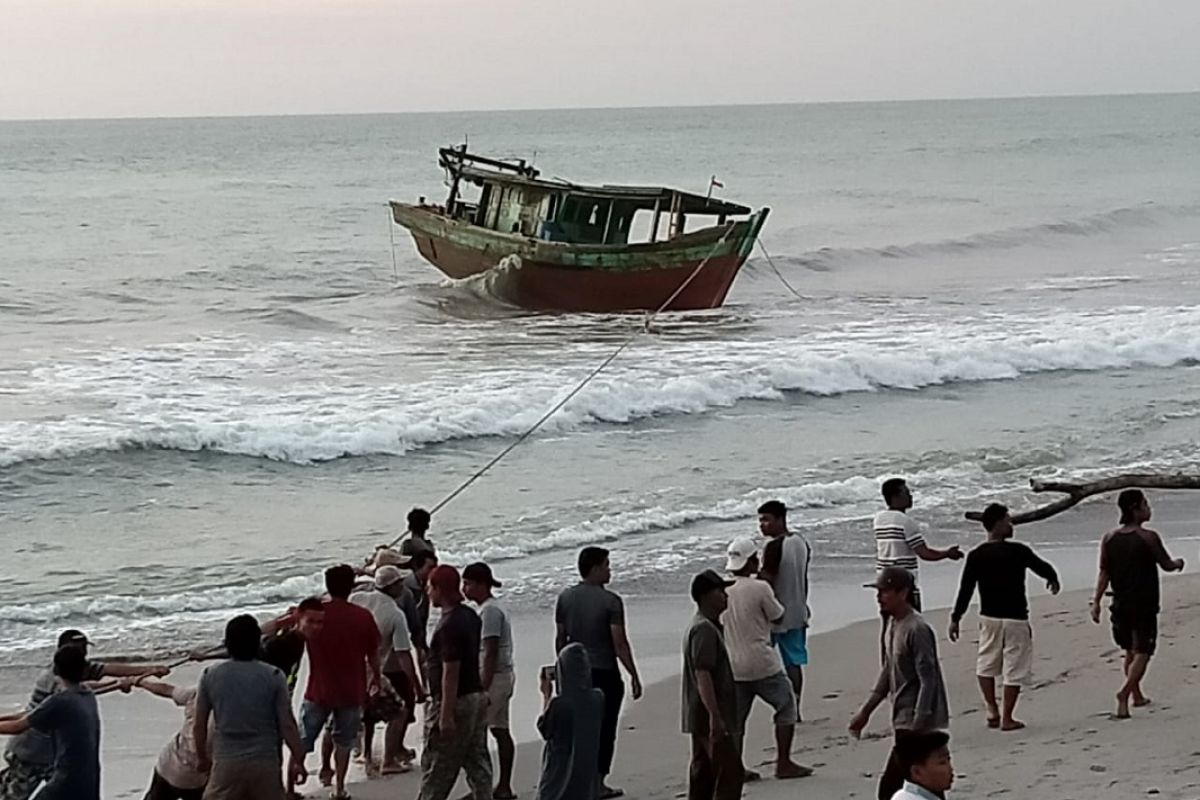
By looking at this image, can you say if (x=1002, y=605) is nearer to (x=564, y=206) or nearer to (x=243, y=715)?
(x=243, y=715)

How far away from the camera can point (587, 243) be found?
96.3 feet

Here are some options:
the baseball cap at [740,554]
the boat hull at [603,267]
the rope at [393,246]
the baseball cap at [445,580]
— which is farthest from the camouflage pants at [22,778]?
the rope at [393,246]

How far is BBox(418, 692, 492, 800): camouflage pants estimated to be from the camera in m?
7.12

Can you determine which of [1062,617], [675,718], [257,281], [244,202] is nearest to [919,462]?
[1062,617]

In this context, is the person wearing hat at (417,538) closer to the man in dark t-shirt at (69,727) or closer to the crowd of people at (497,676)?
the crowd of people at (497,676)

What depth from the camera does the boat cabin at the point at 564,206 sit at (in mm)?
28406

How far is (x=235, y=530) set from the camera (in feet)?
49.3

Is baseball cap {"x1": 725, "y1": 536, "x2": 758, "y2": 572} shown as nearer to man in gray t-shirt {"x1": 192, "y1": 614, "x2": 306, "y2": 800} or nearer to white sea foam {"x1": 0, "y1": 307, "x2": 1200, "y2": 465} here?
man in gray t-shirt {"x1": 192, "y1": 614, "x2": 306, "y2": 800}

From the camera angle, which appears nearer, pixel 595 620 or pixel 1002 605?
pixel 595 620

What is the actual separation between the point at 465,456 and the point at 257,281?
894 inches

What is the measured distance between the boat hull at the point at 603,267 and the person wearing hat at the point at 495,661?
21.2m

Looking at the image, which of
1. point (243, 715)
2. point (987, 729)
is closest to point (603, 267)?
point (987, 729)

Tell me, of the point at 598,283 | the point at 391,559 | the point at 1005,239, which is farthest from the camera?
the point at 1005,239

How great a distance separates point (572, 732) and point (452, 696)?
Result: 71cm
